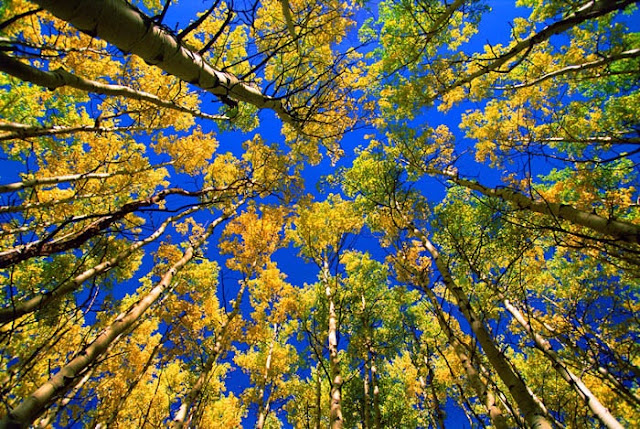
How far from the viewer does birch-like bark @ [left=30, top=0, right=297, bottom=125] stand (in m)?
1.44

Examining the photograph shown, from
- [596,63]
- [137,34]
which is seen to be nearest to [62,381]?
[137,34]

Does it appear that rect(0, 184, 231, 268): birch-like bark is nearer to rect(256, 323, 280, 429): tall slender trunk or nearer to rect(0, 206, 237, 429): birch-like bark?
rect(0, 206, 237, 429): birch-like bark

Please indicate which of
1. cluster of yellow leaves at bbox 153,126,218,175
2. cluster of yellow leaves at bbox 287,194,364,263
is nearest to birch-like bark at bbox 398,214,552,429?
cluster of yellow leaves at bbox 287,194,364,263

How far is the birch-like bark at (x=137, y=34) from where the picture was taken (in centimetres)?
144

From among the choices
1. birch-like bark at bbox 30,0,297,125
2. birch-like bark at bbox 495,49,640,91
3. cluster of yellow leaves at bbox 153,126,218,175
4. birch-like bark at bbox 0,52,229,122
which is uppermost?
cluster of yellow leaves at bbox 153,126,218,175

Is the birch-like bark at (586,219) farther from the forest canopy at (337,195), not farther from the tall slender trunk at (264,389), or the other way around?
the tall slender trunk at (264,389)

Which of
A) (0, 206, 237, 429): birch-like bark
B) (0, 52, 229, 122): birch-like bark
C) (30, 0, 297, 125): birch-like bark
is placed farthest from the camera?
(0, 52, 229, 122): birch-like bark

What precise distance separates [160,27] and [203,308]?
883 cm

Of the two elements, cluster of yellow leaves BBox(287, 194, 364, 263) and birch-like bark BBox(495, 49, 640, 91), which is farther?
cluster of yellow leaves BBox(287, 194, 364, 263)

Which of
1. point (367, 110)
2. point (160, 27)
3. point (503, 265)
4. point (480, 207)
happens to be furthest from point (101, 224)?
point (503, 265)

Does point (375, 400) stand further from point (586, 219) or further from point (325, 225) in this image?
point (586, 219)

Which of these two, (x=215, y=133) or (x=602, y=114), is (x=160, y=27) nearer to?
(x=215, y=133)

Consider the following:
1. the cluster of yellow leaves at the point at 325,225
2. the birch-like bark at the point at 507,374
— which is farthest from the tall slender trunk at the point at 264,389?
the birch-like bark at the point at 507,374

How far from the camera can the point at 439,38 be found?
725cm
